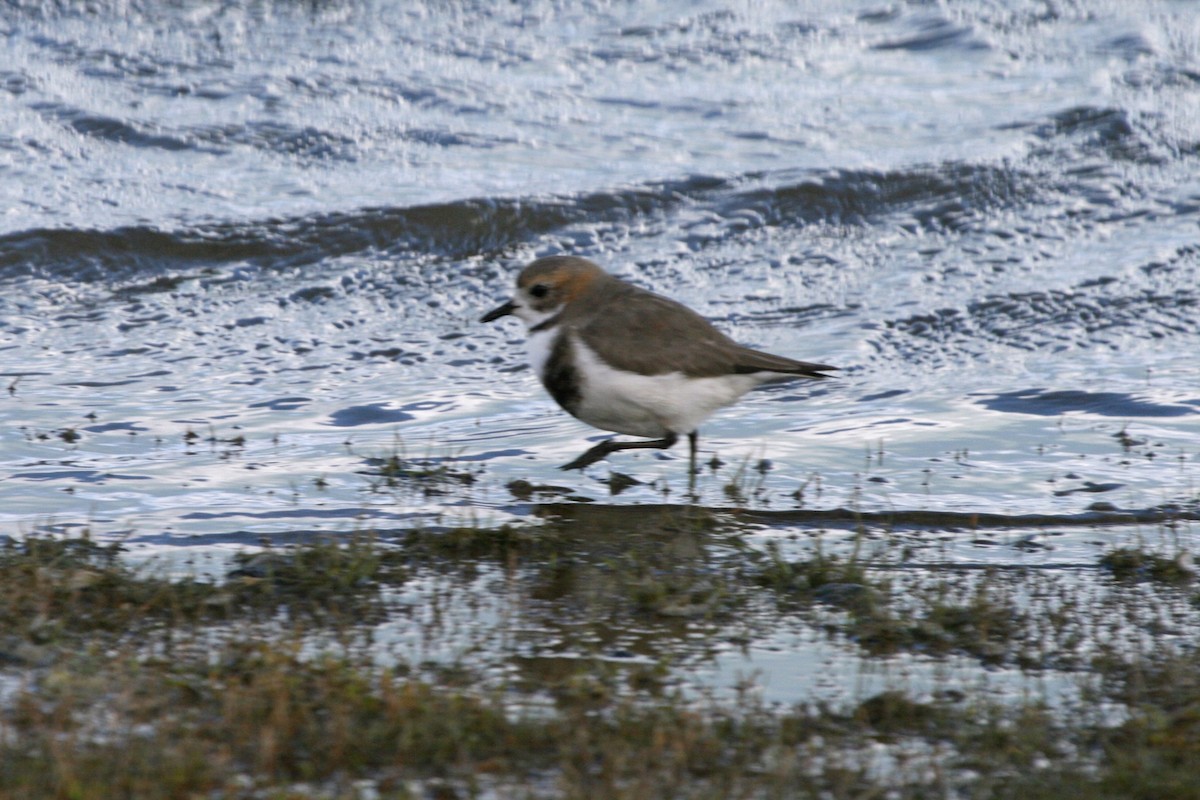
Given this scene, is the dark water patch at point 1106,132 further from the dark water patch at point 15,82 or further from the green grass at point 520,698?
the dark water patch at point 15,82

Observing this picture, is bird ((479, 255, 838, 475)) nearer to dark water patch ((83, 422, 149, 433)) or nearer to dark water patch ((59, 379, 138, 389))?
dark water patch ((83, 422, 149, 433))

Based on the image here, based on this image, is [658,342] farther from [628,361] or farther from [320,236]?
[320,236]

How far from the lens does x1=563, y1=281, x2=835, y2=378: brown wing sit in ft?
21.7

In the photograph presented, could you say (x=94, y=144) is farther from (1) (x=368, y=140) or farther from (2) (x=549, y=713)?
(2) (x=549, y=713)

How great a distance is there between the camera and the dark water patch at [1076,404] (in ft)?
25.6

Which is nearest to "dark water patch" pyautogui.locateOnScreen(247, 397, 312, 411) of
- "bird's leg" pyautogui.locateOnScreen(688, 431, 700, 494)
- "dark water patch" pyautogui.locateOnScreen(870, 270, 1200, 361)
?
"bird's leg" pyautogui.locateOnScreen(688, 431, 700, 494)

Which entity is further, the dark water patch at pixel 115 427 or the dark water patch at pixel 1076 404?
the dark water patch at pixel 1076 404

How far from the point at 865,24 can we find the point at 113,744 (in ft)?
48.8

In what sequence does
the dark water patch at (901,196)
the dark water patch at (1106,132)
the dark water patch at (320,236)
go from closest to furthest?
the dark water patch at (320,236) → the dark water patch at (901,196) → the dark water patch at (1106,132)

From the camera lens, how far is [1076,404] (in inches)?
314

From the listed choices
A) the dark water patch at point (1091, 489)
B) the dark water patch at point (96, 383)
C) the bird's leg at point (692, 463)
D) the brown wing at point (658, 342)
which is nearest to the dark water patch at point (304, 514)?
the brown wing at point (658, 342)

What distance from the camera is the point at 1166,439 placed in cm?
731

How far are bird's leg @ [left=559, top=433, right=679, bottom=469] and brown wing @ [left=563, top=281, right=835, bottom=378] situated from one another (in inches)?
15.7

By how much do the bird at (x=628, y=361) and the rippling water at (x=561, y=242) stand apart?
34cm
